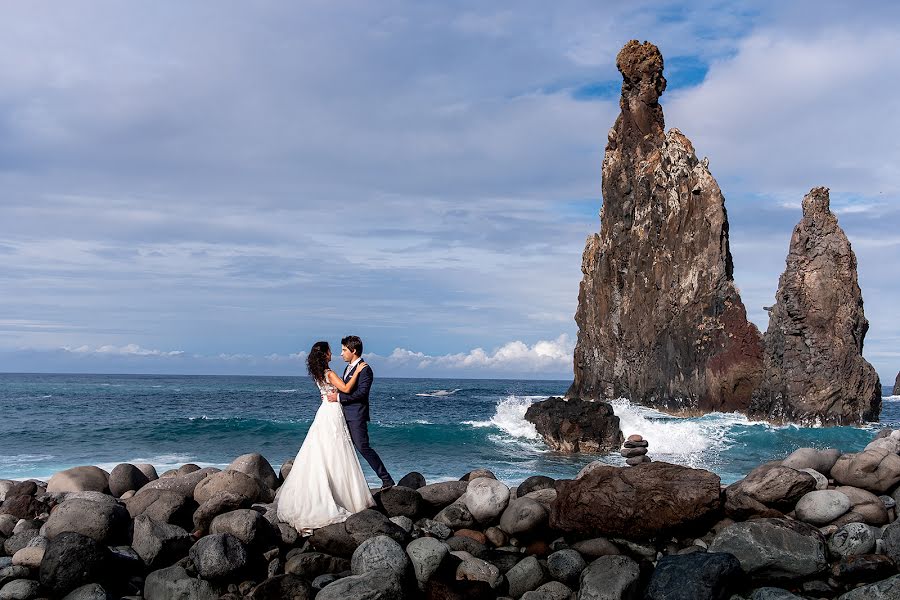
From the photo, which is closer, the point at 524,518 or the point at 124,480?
the point at 524,518

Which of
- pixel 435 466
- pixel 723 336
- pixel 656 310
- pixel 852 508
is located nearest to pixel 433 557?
pixel 852 508

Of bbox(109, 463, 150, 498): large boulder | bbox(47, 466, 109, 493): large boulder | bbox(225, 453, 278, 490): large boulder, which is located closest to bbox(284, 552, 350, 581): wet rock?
bbox(225, 453, 278, 490): large boulder

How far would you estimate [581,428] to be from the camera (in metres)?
25.7

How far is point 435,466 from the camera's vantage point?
23.2m

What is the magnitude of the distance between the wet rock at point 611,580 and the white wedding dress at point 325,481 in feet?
8.97

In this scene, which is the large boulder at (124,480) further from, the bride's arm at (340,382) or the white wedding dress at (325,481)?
the bride's arm at (340,382)

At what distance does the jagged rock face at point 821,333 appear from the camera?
134ft

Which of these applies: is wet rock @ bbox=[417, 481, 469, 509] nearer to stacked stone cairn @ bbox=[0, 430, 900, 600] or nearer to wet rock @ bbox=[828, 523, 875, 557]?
stacked stone cairn @ bbox=[0, 430, 900, 600]

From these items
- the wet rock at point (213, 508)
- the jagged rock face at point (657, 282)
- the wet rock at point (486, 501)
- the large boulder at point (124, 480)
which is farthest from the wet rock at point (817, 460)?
the jagged rock face at point (657, 282)

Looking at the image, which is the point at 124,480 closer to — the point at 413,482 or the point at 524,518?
the point at 413,482

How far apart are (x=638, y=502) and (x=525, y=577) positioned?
1.56 meters

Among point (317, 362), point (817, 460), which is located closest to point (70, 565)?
point (317, 362)

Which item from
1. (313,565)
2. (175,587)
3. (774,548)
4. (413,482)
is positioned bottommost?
→ (175,587)

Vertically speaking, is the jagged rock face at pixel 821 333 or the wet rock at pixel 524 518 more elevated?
the jagged rock face at pixel 821 333
